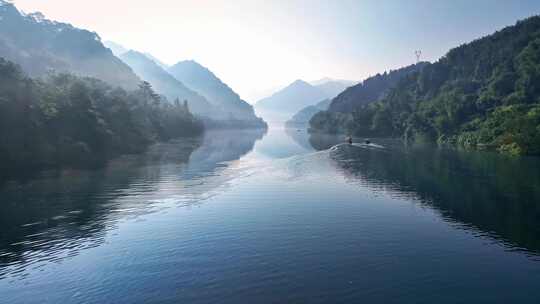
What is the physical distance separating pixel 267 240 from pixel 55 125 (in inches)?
3101

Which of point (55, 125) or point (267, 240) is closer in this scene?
point (267, 240)

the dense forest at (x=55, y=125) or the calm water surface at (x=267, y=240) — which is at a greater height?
the dense forest at (x=55, y=125)

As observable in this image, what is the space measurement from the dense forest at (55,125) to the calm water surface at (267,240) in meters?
17.2

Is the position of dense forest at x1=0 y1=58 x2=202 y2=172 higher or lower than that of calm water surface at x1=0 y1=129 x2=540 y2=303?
higher

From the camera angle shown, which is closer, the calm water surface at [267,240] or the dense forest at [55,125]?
the calm water surface at [267,240]

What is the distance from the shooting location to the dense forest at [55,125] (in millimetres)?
79312

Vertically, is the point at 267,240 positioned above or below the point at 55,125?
below

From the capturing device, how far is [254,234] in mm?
37594

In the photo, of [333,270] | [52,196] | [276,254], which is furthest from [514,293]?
[52,196]

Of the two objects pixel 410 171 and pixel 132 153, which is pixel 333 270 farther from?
pixel 132 153

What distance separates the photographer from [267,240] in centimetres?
3575

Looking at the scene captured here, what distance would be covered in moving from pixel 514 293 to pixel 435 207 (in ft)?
82.9

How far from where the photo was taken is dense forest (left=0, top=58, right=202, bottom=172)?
7931 centimetres

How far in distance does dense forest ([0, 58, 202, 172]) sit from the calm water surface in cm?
1715
